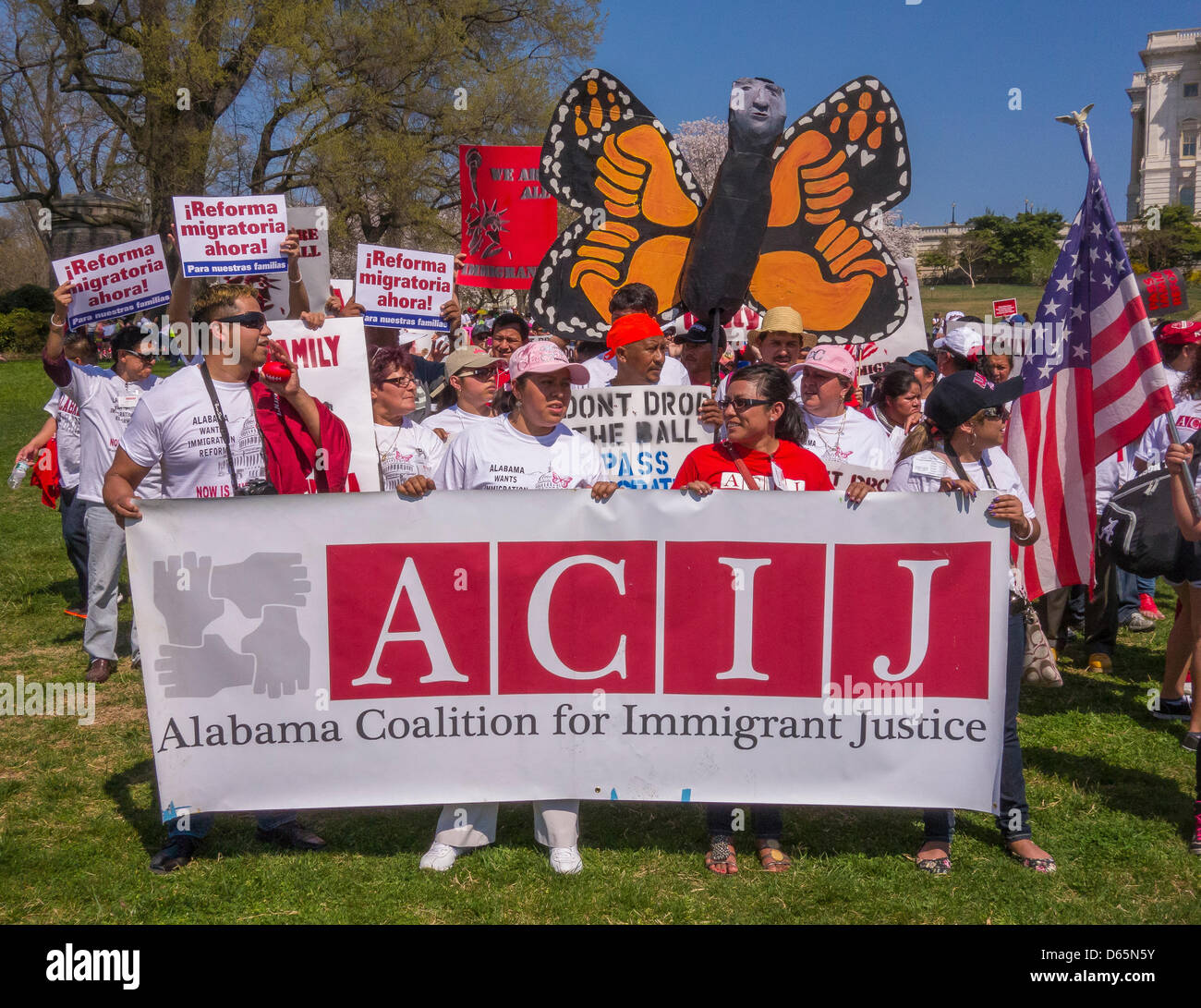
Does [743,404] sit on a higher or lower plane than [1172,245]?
lower

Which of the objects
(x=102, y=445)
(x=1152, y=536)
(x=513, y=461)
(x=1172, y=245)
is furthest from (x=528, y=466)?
(x=1172, y=245)

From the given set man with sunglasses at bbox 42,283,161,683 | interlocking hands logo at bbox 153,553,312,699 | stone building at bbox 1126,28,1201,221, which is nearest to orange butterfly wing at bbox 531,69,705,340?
interlocking hands logo at bbox 153,553,312,699

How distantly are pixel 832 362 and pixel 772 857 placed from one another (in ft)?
7.41

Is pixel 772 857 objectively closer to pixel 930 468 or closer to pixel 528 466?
pixel 930 468

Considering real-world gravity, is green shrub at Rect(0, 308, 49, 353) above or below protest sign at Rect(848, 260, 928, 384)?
above

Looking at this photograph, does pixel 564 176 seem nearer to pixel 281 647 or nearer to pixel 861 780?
pixel 281 647

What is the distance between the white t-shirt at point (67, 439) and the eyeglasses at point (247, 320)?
12.7 ft

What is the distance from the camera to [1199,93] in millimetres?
92312

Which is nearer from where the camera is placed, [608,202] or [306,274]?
[608,202]

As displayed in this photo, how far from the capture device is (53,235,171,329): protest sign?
623cm

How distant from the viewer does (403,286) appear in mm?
7934

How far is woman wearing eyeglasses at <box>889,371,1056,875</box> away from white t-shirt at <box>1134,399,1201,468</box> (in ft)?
10.5

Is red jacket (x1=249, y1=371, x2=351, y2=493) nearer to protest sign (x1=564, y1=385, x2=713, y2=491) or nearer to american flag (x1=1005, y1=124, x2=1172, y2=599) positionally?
protest sign (x1=564, y1=385, x2=713, y2=491)

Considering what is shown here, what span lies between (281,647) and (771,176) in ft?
11.3
